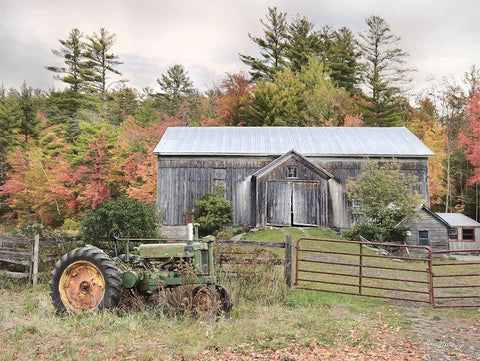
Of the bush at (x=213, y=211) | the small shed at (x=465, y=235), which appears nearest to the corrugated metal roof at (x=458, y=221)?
the small shed at (x=465, y=235)

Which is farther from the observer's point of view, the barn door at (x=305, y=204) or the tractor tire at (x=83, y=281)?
the barn door at (x=305, y=204)

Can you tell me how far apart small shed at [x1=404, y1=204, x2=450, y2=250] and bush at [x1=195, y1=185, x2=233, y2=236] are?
9.97 metres

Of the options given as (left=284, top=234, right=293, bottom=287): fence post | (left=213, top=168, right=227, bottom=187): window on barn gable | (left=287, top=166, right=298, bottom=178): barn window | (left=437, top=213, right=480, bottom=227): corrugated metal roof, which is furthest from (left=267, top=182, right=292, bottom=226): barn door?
(left=284, top=234, right=293, bottom=287): fence post

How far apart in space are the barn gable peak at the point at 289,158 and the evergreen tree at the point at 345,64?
2469 centimetres

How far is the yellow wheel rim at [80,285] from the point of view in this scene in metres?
8.15

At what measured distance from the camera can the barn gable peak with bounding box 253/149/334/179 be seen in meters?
24.0

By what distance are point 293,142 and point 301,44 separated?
83.3 feet

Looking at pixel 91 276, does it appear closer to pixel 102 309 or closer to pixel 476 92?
pixel 102 309

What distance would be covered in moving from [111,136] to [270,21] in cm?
2720

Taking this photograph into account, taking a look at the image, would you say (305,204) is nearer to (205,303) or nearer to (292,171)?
(292,171)

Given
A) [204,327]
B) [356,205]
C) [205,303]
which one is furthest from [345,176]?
[204,327]

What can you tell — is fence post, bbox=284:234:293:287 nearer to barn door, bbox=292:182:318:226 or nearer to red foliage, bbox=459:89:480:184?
barn door, bbox=292:182:318:226

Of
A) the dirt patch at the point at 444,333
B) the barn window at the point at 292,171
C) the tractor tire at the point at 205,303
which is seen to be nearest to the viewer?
the dirt patch at the point at 444,333

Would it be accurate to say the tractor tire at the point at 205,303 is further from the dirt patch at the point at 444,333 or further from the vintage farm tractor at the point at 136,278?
the dirt patch at the point at 444,333
